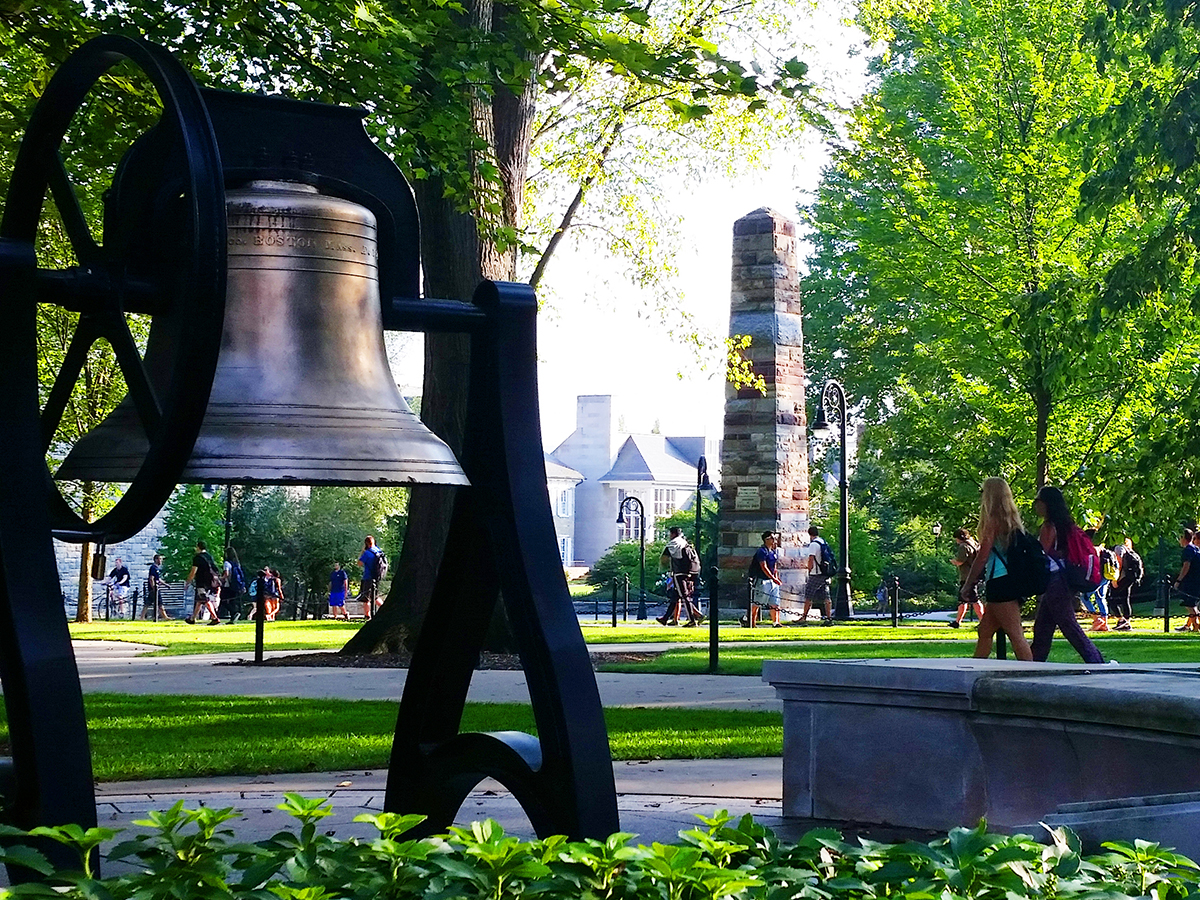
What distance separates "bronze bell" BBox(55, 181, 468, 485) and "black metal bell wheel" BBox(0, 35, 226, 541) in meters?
0.13

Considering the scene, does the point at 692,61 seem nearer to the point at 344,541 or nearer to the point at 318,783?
the point at 318,783

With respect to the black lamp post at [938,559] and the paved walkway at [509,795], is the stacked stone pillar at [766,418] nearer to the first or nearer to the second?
the black lamp post at [938,559]

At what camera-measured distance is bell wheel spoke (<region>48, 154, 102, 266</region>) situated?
351cm

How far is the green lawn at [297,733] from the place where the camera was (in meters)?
7.72

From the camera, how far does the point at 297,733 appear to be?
9094 millimetres

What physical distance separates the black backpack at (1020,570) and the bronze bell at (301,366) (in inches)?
342

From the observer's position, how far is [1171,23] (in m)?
12.8

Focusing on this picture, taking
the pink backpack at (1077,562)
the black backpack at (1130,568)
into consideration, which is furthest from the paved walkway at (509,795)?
the black backpack at (1130,568)

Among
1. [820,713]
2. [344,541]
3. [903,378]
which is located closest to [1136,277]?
[820,713]

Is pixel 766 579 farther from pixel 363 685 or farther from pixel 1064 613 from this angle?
pixel 363 685

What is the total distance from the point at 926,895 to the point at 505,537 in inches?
65.1

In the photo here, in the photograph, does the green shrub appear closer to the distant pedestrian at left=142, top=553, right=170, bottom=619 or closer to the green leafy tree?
the green leafy tree

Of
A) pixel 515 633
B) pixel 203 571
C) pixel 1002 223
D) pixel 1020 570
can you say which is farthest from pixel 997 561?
pixel 203 571

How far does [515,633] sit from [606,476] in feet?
292
